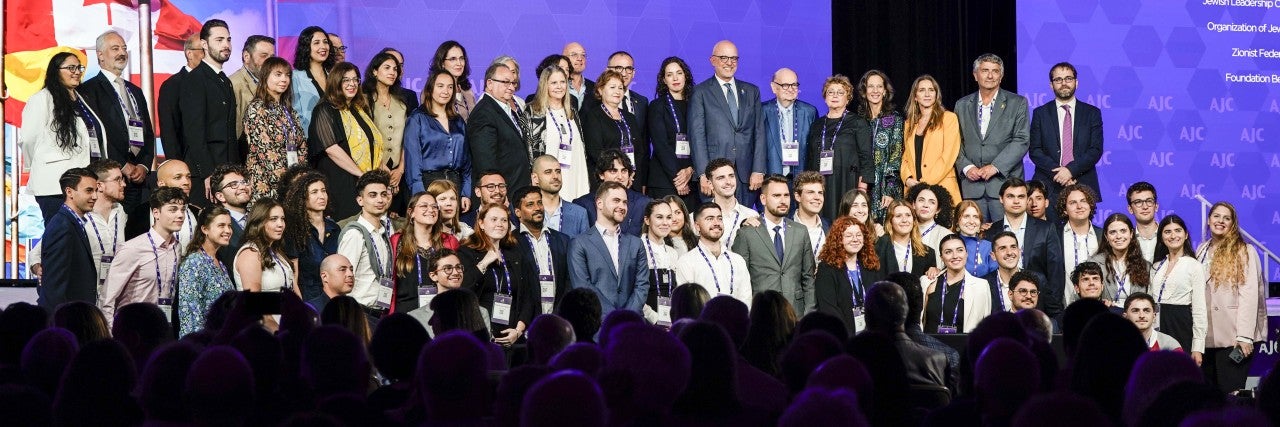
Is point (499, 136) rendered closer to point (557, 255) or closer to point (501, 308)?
point (557, 255)

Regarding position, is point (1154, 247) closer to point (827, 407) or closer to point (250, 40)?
point (250, 40)

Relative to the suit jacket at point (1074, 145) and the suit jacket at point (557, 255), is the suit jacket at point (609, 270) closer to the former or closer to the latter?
the suit jacket at point (557, 255)

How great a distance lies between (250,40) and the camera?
24.5ft

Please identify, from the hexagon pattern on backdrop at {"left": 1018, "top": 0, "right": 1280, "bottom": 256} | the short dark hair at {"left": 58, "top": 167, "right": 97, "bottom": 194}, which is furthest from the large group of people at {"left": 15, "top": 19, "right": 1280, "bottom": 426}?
the hexagon pattern on backdrop at {"left": 1018, "top": 0, "right": 1280, "bottom": 256}

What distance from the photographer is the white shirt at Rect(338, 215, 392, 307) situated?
629 centimetres

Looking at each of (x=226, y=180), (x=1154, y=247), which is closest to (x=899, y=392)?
(x=226, y=180)

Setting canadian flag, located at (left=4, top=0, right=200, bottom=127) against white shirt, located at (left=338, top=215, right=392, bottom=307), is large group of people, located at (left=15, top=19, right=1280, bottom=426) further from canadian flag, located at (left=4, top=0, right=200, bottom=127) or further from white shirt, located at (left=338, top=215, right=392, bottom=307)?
canadian flag, located at (left=4, top=0, right=200, bottom=127)

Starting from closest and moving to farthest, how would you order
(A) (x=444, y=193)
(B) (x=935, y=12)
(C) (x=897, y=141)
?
(A) (x=444, y=193) < (C) (x=897, y=141) < (B) (x=935, y=12)

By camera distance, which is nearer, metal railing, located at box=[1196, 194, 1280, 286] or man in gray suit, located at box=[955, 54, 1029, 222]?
man in gray suit, located at box=[955, 54, 1029, 222]

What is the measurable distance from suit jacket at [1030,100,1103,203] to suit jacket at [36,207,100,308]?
510 centimetres

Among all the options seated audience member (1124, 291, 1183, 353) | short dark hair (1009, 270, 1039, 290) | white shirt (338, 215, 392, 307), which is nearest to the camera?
white shirt (338, 215, 392, 307)

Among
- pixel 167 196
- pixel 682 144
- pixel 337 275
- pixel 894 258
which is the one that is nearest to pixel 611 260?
pixel 337 275

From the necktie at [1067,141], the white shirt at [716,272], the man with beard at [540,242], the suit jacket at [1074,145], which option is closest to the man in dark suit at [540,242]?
the man with beard at [540,242]

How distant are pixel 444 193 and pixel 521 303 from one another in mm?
672
